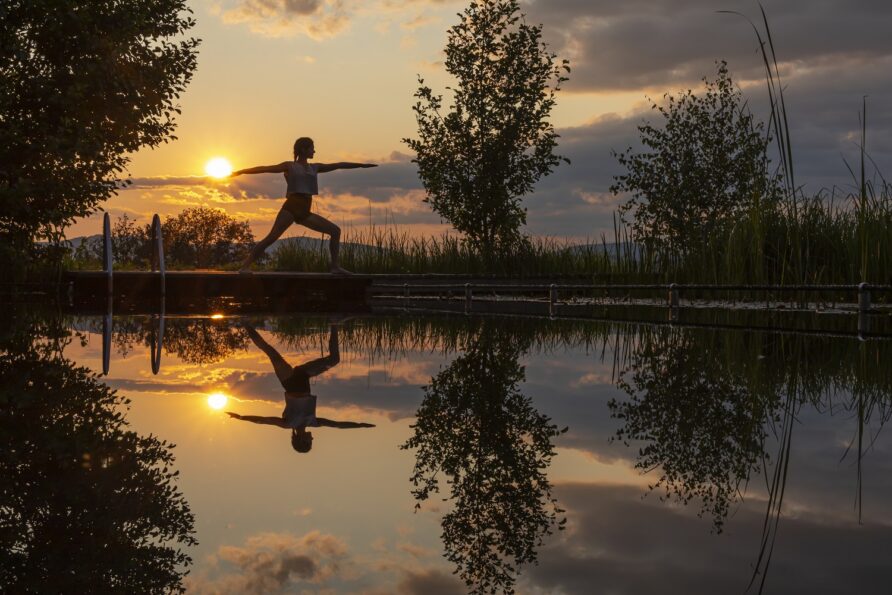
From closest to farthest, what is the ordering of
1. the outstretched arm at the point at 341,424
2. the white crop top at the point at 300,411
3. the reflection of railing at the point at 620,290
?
the outstretched arm at the point at 341,424, the white crop top at the point at 300,411, the reflection of railing at the point at 620,290

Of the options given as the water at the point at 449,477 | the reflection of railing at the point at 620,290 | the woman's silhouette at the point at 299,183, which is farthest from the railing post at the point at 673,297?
the water at the point at 449,477

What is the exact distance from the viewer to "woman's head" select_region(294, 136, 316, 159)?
1950 centimetres

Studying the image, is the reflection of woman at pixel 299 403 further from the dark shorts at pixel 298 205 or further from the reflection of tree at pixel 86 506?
the dark shorts at pixel 298 205

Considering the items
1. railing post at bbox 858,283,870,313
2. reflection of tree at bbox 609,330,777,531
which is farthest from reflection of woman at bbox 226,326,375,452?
railing post at bbox 858,283,870,313

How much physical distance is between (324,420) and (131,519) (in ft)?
7.58

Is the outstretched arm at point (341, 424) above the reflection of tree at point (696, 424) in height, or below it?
below

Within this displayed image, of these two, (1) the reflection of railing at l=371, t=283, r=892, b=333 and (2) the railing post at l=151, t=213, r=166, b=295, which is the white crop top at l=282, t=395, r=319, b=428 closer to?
(1) the reflection of railing at l=371, t=283, r=892, b=333

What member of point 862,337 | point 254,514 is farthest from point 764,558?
point 862,337

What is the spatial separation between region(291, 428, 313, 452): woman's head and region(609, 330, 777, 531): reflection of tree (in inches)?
64.2

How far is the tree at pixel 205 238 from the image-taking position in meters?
55.7

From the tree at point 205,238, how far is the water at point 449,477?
47.9 metres

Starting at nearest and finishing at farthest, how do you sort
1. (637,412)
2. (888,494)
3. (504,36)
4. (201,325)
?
(888,494)
(637,412)
(201,325)
(504,36)

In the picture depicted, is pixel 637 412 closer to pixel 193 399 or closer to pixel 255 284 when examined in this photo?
pixel 193 399

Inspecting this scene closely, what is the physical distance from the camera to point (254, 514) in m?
3.64
